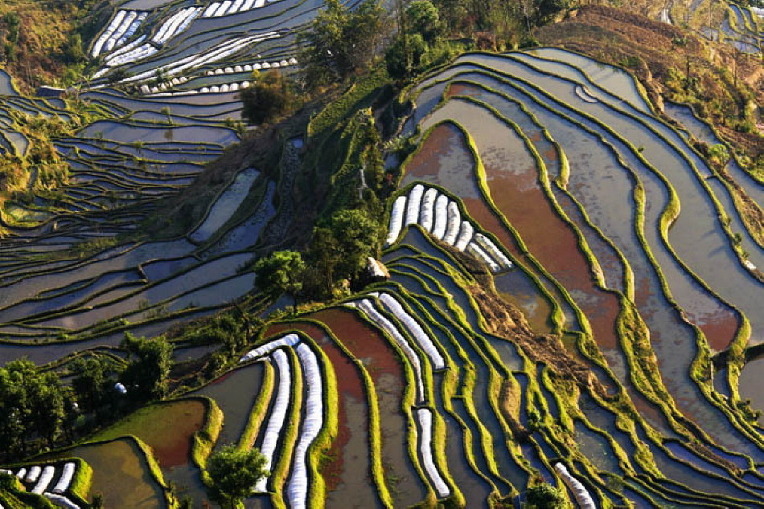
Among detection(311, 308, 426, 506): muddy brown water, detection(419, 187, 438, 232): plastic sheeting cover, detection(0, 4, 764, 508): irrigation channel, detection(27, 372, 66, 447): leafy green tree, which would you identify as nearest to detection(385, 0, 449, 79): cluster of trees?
detection(0, 4, 764, 508): irrigation channel

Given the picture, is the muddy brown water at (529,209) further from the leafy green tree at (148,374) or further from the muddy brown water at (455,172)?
the leafy green tree at (148,374)

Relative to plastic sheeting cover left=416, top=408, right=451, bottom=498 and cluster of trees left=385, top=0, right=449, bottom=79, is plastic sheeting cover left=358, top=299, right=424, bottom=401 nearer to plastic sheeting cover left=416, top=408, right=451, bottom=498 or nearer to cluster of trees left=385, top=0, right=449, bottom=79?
plastic sheeting cover left=416, top=408, right=451, bottom=498

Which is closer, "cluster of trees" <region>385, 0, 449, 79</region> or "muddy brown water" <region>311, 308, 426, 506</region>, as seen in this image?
"muddy brown water" <region>311, 308, 426, 506</region>

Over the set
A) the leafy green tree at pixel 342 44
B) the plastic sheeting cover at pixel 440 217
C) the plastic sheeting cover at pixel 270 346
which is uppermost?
the leafy green tree at pixel 342 44

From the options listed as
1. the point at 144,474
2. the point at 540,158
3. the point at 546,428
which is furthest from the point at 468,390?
the point at 540,158

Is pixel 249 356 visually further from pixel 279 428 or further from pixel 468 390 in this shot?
pixel 468 390

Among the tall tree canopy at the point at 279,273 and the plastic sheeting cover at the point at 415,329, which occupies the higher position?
the tall tree canopy at the point at 279,273

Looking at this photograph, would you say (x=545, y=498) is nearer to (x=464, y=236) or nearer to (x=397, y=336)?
(x=397, y=336)

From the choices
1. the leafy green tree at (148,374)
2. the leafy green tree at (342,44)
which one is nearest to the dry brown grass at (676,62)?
the leafy green tree at (342,44)
